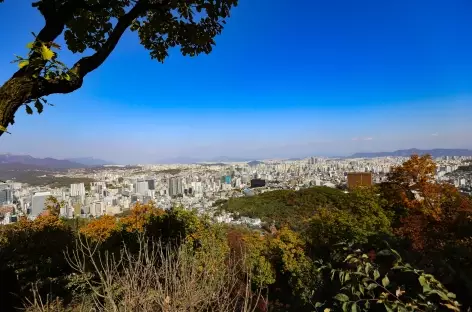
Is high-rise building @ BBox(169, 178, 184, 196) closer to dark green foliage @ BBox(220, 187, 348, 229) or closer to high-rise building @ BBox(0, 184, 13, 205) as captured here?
dark green foliage @ BBox(220, 187, 348, 229)

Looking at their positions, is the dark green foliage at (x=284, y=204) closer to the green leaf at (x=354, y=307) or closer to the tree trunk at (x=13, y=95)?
the green leaf at (x=354, y=307)

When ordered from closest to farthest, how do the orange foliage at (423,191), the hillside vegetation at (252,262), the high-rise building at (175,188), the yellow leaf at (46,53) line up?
the hillside vegetation at (252,262)
the yellow leaf at (46,53)
the orange foliage at (423,191)
the high-rise building at (175,188)

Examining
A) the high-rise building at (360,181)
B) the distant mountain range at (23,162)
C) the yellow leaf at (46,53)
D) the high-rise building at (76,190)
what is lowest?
the high-rise building at (76,190)

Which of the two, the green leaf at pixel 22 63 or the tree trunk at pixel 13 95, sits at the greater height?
the green leaf at pixel 22 63

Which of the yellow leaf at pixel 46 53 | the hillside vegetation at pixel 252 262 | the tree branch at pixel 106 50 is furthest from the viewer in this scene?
the tree branch at pixel 106 50

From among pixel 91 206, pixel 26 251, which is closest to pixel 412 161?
pixel 26 251

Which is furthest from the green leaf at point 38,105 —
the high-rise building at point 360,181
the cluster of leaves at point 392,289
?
the high-rise building at point 360,181

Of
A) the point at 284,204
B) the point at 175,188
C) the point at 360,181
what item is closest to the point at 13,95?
the point at 360,181

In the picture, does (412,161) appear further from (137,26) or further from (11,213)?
(11,213)
